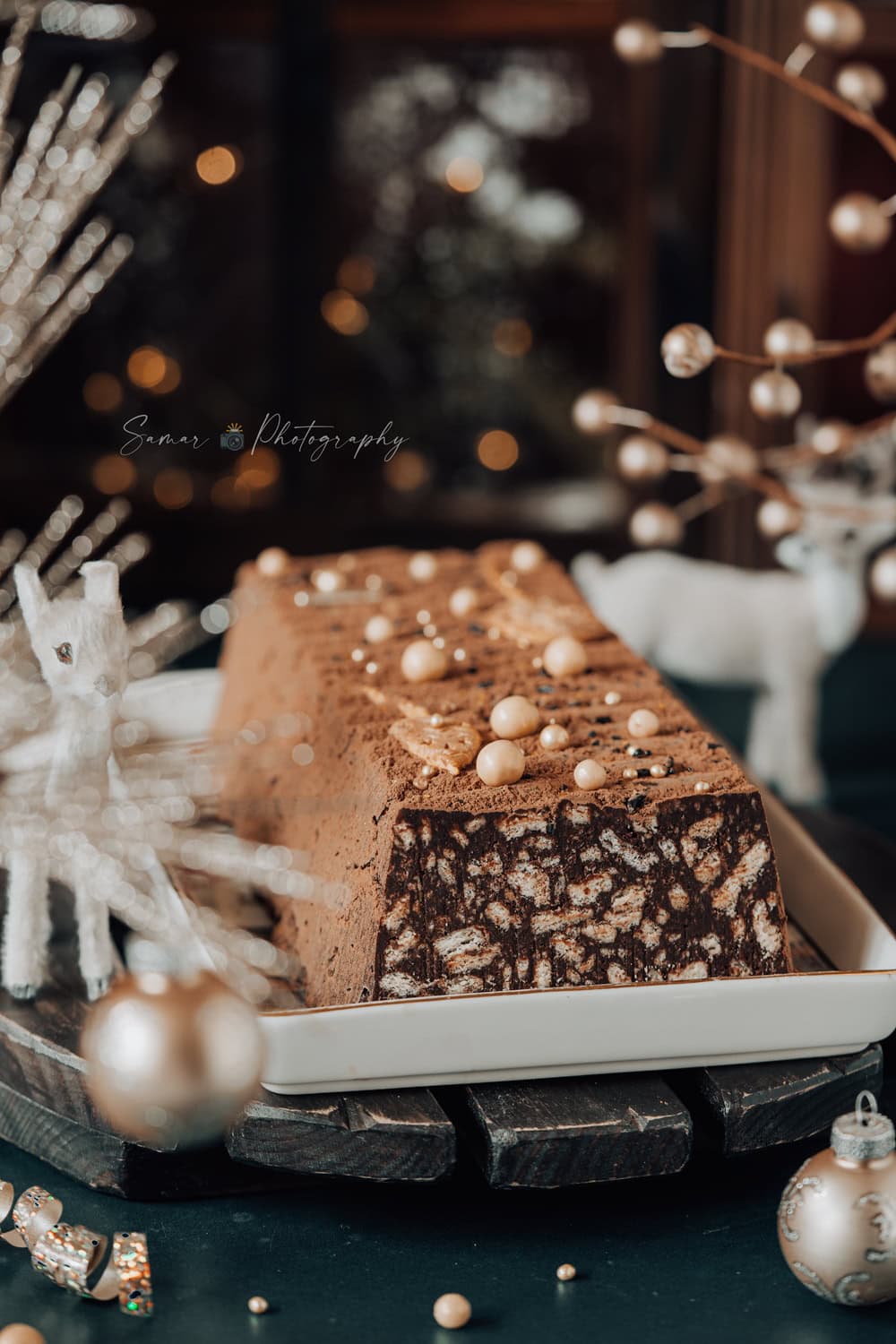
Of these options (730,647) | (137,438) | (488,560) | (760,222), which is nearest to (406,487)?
(760,222)

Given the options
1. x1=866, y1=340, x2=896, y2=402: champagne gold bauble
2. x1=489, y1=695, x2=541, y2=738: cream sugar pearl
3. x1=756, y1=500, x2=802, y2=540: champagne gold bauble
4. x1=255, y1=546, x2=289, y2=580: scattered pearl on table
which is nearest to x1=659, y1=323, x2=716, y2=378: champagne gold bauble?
x1=866, y1=340, x2=896, y2=402: champagne gold bauble

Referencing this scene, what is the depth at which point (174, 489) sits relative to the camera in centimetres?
378

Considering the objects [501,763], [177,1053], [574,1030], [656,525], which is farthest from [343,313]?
[177,1053]

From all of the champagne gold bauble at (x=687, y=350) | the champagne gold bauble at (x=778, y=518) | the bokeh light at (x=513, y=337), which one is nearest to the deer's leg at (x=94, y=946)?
the champagne gold bauble at (x=687, y=350)

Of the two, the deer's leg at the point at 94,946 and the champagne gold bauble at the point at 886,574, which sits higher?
the champagne gold bauble at the point at 886,574

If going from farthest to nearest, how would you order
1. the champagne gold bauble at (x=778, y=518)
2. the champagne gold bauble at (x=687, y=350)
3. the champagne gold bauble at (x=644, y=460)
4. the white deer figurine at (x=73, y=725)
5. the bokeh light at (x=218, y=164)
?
the bokeh light at (x=218, y=164)
the champagne gold bauble at (x=778, y=518)
the champagne gold bauble at (x=644, y=460)
the champagne gold bauble at (x=687, y=350)
the white deer figurine at (x=73, y=725)

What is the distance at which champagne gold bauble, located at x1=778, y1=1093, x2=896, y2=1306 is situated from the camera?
105cm

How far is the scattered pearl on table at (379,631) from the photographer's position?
1595 millimetres

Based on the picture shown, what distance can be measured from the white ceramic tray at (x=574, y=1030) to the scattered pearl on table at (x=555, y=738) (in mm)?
211

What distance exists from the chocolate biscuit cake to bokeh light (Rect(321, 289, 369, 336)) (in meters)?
2.37

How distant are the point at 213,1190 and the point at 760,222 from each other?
94.4 inches

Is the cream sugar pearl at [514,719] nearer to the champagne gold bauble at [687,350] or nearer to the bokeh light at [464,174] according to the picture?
the champagne gold bauble at [687,350]

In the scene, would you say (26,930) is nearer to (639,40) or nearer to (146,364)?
(639,40)

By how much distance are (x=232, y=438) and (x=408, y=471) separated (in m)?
2.60
